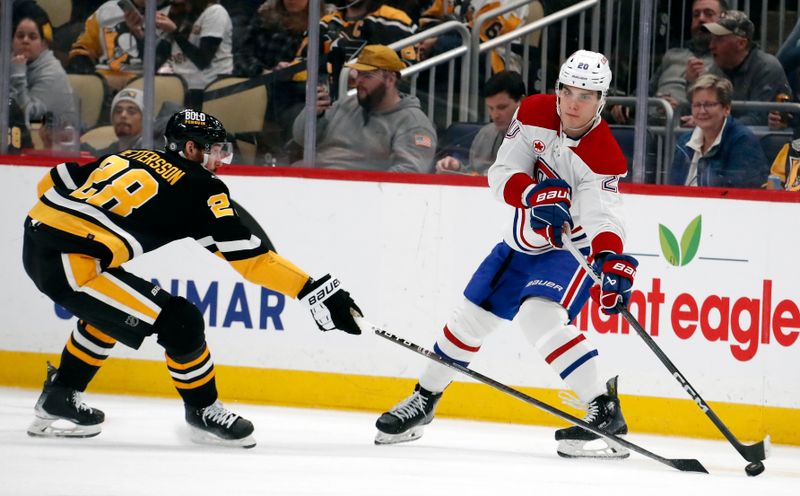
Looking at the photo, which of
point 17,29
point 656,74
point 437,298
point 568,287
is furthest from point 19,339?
point 656,74

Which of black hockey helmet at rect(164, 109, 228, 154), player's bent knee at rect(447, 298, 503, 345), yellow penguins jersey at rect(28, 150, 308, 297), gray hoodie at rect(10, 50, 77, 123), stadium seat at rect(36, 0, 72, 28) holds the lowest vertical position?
player's bent knee at rect(447, 298, 503, 345)

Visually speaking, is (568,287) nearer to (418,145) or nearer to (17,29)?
(418,145)

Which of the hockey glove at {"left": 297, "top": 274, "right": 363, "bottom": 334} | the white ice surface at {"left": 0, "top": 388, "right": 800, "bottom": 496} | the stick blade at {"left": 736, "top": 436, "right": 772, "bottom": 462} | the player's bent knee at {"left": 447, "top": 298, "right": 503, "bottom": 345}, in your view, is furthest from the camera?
the player's bent knee at {"left": 447, "top": 298, "right": 503, "bottom": 345}

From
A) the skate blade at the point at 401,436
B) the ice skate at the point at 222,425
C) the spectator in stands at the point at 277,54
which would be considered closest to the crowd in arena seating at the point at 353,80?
the spectator in stands at the point at 277,54

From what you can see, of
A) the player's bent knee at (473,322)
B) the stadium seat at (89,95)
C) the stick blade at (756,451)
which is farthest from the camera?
the stadium seat at (89,95)

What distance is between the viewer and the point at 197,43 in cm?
517

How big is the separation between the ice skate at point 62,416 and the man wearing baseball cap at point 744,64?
251 cm

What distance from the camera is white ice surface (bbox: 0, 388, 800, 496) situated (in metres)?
3.41

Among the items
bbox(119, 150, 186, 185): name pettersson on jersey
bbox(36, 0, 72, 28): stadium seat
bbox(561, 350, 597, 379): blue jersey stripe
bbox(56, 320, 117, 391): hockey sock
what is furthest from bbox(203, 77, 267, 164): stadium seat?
bbox(561, 350, 597, 379): blue jersey stripe

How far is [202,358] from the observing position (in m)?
3.86

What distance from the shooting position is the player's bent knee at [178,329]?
3.79 meters

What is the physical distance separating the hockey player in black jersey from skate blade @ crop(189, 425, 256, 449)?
0.21 meters

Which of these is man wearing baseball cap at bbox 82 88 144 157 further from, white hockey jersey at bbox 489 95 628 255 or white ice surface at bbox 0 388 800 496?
white hockey jersey at bbox 489 95 628 255

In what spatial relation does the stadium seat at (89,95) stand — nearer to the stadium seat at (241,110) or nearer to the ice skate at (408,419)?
the stadium seat at (241,110)
